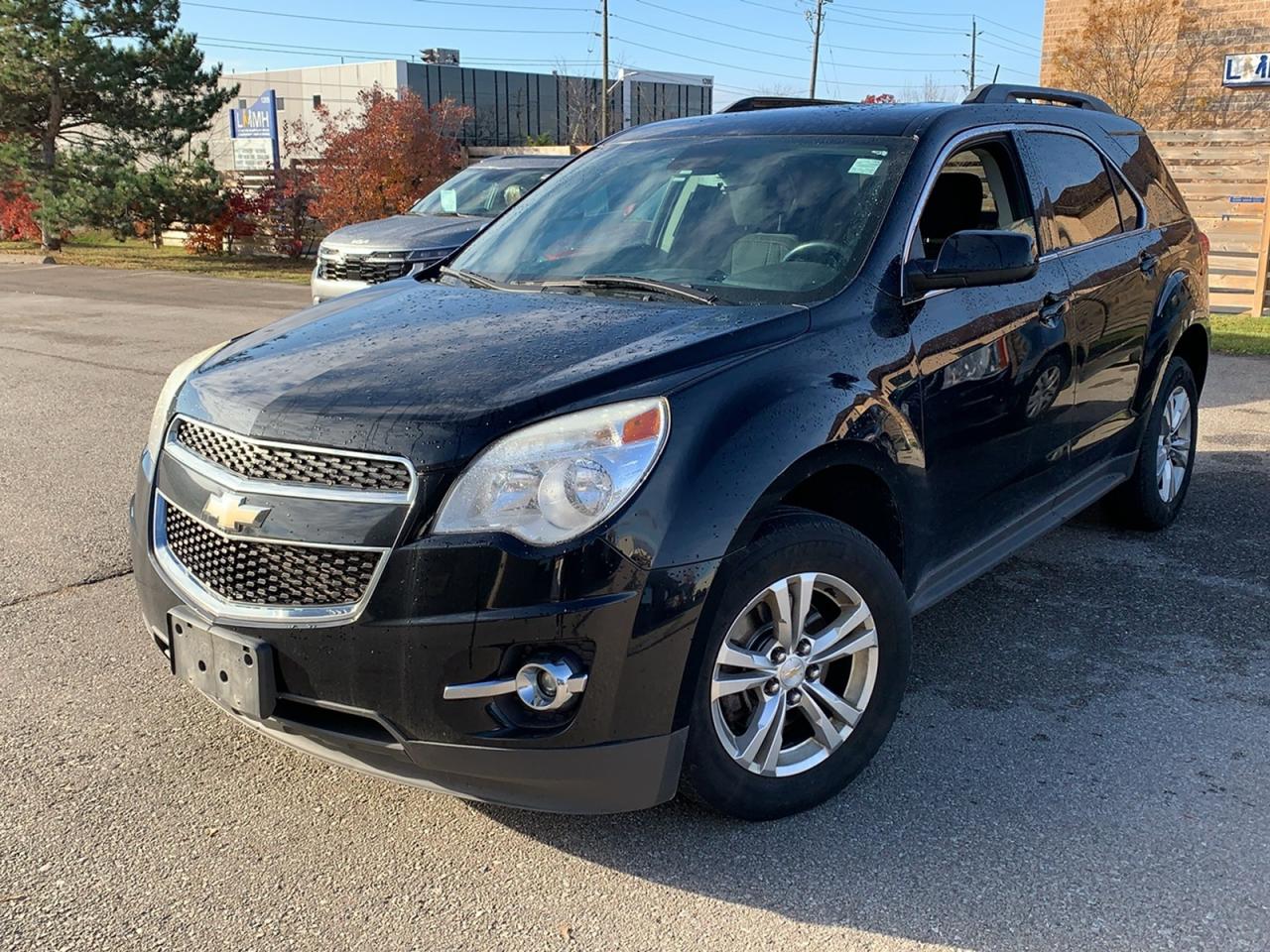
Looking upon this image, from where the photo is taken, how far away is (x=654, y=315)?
10.8ft

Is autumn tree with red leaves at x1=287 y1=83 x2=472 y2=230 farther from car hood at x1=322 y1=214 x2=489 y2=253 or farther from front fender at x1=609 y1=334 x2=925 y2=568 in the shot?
front fender at x1=609 y1=334 x2=925 y2=568

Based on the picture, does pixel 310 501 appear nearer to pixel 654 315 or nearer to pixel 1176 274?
pixel 654 315

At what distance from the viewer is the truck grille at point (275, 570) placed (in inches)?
104

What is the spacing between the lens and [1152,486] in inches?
210

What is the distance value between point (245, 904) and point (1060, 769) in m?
2.25

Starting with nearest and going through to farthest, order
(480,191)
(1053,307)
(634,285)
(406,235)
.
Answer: (634,285) < (1053,307) < (406,235) < (480,191)

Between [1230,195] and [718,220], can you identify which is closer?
[718,220]

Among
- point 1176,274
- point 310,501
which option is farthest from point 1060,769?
point 1176,274

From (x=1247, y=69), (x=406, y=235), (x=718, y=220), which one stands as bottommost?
(x=406, y=235)

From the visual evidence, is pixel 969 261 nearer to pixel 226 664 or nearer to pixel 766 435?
pixel 766 435

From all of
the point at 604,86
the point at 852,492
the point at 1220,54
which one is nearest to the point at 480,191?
the point at 852,492

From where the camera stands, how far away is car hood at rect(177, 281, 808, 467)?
270 cm

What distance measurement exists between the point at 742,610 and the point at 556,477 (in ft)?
1.90

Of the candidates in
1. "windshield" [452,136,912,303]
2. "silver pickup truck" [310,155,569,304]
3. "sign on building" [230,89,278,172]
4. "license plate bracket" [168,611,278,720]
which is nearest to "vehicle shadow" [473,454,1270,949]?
"license plate bracket" [168,611,278,720]
